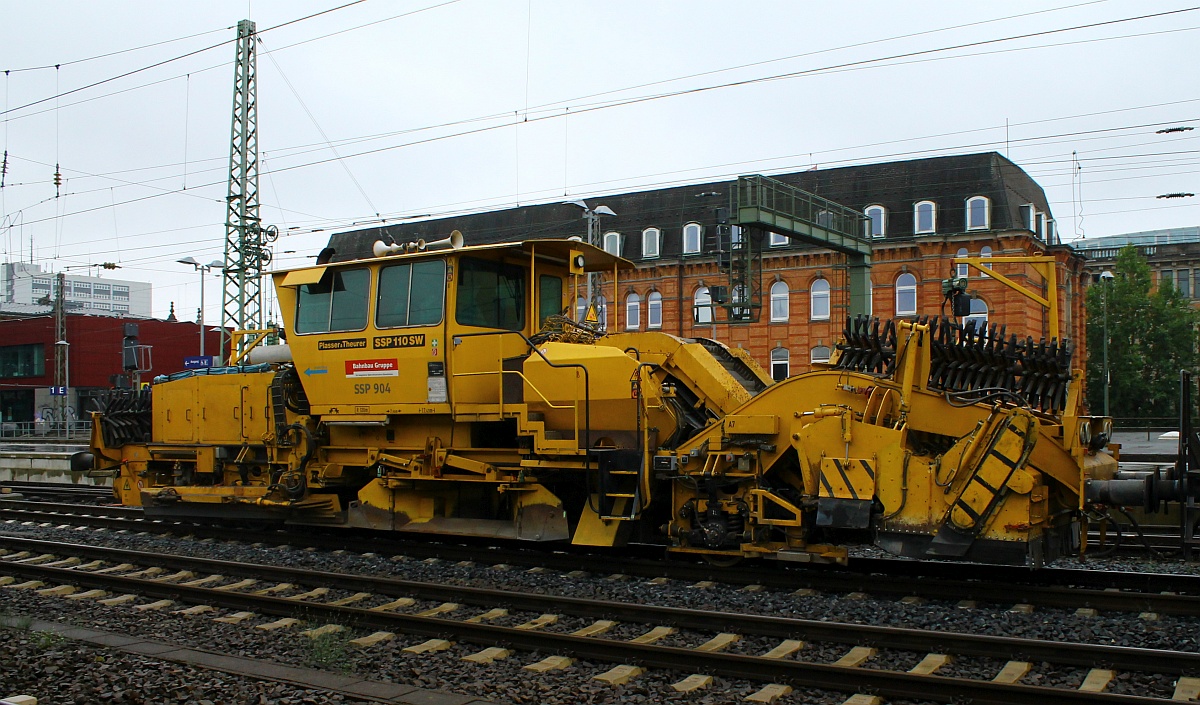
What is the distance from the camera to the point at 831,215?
927 inches

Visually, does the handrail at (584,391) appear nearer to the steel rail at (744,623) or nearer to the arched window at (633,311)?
the steel rail at (744,623)

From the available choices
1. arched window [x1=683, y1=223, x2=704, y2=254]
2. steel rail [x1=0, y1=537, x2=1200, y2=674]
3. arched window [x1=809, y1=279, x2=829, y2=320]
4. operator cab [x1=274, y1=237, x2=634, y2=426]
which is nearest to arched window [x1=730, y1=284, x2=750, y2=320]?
operator cab [x1=274, y1=237, x2=634, y2=426]

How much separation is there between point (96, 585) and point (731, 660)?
6688 millimetres

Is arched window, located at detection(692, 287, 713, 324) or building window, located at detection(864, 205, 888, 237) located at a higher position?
building window, located at detection(864, 205, 888, 237)

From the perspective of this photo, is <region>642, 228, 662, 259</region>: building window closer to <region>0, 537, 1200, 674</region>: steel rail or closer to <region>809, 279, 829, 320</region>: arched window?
<region>809, 279, 829, 320</region>: arched window

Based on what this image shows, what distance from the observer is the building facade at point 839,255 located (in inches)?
1518

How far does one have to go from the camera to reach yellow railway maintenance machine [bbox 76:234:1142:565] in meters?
7.79

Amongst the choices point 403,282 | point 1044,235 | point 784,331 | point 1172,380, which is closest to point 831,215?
point 403,282

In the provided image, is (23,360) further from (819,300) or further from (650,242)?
(819,300)

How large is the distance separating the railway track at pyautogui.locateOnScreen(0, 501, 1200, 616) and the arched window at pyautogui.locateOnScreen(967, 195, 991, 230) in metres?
32.6

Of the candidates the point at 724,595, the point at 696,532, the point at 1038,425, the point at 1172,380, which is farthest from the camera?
the point at 1172,380

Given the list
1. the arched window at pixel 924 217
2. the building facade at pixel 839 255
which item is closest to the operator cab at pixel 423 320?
the building facade at pixel 839 255

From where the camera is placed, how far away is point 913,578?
8469mm

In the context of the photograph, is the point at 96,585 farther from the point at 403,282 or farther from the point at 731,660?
the point at 731,660
